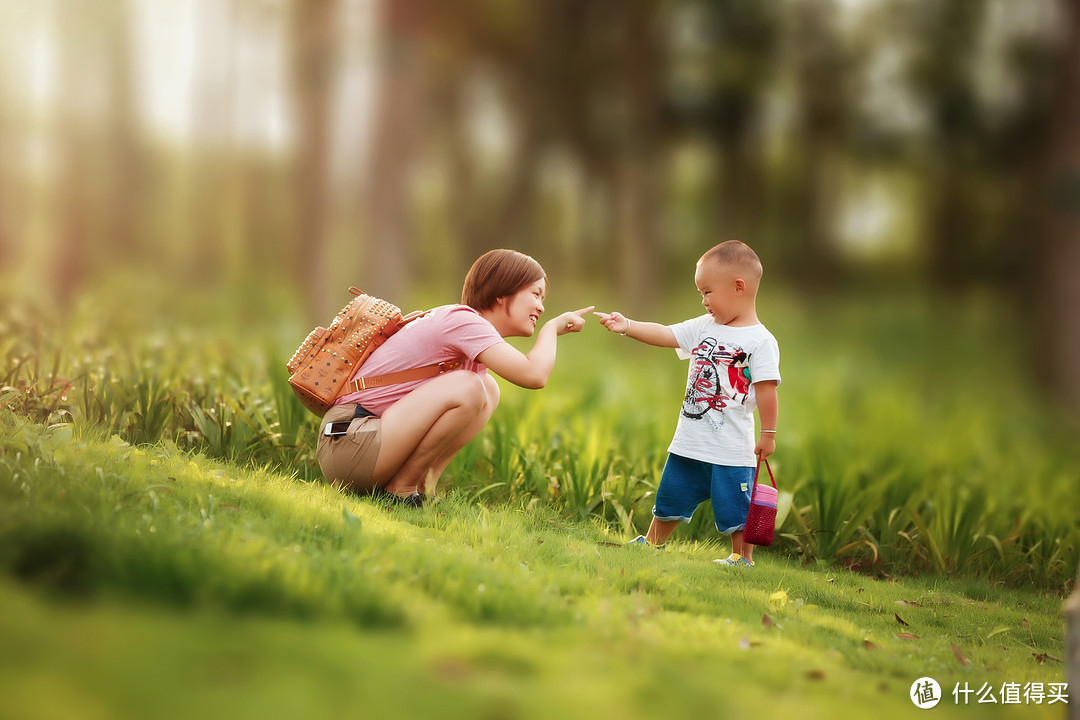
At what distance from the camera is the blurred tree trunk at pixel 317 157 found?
11469 millimetres

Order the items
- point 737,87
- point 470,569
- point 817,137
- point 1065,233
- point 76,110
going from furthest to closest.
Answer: point 817,137 < point 737,87 < point 76,110 < point 1065,233 < point 470,569

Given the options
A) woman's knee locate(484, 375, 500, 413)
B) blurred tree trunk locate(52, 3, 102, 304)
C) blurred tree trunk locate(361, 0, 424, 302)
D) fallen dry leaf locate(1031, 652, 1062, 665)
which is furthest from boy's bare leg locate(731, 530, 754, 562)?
blurred tree trunk locate(52, 3, 102, 304)

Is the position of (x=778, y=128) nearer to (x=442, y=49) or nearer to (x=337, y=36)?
(x=442, y=49)

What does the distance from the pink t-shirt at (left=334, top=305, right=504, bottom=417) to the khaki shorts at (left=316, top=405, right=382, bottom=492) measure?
75mm

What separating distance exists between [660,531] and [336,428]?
1.47m

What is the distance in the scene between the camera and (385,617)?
2111mm

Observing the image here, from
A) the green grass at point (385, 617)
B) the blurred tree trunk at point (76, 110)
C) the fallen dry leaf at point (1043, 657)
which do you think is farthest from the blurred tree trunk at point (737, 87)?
the green grass at point (385, 617)

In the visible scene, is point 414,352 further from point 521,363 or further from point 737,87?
point 737,87

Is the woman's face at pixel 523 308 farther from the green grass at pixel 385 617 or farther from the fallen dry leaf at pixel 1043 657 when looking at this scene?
the fallen dry leaf at pixel 1043 657

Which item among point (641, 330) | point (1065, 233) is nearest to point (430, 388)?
point (641, 330)

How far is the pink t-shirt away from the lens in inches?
135

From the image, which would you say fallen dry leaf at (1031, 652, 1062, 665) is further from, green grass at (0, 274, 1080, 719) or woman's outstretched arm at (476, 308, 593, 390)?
woman's outstretched arm at (476, 308, 593, 390)

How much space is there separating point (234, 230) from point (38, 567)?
32.6 meters

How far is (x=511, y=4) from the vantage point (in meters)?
14.6
